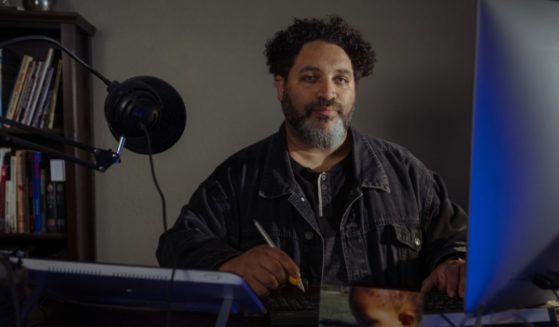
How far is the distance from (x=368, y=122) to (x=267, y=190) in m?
→ 0.95

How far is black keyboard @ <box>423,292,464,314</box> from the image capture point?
800 millimetres

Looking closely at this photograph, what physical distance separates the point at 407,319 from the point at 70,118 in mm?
1609

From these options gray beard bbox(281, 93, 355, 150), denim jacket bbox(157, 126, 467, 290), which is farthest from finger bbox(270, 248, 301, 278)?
gray beard bbox(281, 93, 355, 150)

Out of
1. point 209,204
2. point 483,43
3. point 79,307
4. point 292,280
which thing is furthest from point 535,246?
point 209,204

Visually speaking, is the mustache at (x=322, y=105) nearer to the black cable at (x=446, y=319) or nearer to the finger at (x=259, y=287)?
the finger at (x=259, y=287)

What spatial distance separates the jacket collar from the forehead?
20cm

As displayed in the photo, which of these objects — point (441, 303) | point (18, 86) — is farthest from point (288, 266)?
point (18, 86)

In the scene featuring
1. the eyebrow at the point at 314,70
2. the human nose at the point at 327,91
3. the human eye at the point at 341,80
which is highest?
Answer: the eyebrow at the point at 314,70

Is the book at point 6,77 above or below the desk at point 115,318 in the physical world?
above

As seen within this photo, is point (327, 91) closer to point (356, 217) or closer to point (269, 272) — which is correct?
point (356, 217)

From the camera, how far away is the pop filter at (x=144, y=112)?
2.41ft

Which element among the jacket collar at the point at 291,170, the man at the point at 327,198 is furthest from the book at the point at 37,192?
the jacket collar at the point at 291,170

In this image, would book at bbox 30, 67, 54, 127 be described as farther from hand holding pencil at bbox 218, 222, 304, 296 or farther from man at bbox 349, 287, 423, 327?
man at bbox 349, 287, 423, 327

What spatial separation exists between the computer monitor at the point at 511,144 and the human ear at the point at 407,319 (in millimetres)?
140
